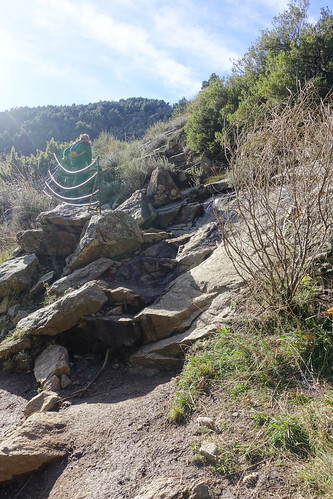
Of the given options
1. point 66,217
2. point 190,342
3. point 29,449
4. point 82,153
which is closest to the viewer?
point 29,449

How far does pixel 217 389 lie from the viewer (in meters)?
3.30

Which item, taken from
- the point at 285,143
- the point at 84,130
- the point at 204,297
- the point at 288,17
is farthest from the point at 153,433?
the point at 84,130

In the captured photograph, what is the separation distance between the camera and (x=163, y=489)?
2410 millimetres

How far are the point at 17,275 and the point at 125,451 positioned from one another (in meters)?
4.19

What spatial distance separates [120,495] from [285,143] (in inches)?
120

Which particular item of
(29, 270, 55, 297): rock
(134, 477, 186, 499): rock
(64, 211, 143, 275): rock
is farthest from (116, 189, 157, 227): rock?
(134, 477, 186, 499): rock

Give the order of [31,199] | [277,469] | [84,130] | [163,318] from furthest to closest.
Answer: [84,130] < [31,199] < [163,318] < [277,469]

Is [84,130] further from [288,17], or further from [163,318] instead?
[163,318]

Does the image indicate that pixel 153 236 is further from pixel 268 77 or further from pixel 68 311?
pixel 268 77

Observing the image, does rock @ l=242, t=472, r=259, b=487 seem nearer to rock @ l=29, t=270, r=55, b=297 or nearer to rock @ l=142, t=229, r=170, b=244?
rock @ l=142, t=229, r=170, b=244

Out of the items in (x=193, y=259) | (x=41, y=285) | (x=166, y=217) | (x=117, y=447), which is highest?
(x=166, y=217)

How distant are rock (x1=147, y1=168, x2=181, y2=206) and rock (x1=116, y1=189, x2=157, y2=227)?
0.17 meters

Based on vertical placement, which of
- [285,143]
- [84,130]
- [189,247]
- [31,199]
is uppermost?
[84,130]

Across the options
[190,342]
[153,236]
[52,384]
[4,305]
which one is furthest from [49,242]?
[190,342]
